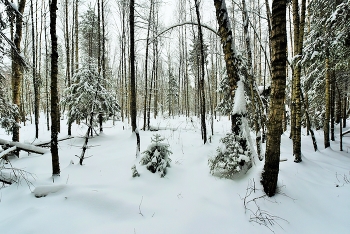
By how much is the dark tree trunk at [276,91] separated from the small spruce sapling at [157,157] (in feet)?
7.53

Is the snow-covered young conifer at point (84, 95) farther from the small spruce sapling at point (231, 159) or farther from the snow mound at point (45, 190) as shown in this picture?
the small spruce sapling at point (231, 159)

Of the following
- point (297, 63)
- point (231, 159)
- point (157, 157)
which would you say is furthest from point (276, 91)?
point (297, 63)

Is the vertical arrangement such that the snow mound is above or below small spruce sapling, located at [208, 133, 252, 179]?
below

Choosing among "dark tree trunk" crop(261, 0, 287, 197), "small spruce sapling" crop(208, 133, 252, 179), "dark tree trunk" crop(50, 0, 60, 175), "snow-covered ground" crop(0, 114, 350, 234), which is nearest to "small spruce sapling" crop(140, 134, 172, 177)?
"snow-covered ground" crop(0, 114, 350, 234)

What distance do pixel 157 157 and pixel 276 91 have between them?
9.88 ft

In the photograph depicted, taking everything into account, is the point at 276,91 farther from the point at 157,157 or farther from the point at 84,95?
the point at 84,95

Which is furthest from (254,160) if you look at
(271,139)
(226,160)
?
(271,139)

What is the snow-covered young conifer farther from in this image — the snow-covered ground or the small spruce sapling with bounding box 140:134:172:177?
the small spruce sapling with bounding box 140:134:172:177

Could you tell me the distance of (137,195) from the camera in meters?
3.49

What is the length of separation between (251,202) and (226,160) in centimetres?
94

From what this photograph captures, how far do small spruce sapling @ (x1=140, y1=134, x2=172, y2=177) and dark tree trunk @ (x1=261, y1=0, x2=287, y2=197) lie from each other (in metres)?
2.29

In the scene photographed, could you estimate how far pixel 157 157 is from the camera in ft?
14.7

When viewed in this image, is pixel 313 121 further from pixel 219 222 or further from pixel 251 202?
pixel 219 222

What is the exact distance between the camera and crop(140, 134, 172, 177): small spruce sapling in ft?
14.4
